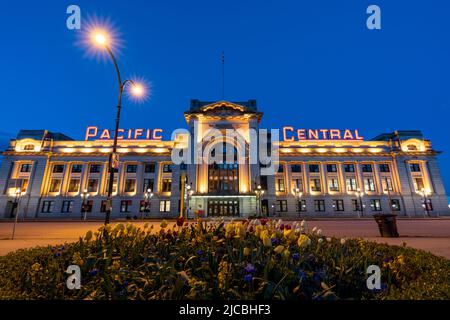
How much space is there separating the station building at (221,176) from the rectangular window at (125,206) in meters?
0.22

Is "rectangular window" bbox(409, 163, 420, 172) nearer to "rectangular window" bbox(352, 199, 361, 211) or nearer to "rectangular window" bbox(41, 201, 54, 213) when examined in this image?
"rectangular window" bbox(352, 199, 361, 211)

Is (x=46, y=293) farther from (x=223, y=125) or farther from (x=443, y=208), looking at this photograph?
(x=443, y=208)

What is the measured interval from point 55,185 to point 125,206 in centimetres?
1772

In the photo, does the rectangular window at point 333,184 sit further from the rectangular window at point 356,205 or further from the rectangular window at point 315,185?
the rectangular window at point 356,205

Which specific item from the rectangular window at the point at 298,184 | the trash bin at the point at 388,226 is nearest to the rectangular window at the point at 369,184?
the rectangular window at the point at 298,184

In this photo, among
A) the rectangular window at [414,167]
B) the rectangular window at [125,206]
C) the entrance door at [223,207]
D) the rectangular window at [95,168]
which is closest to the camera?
the entrance door at [223,207]

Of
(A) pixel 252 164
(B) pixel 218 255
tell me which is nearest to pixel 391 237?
(B) pixel 218 255

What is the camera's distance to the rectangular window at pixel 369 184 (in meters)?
51.6

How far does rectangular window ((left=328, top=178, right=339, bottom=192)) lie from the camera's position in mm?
51469

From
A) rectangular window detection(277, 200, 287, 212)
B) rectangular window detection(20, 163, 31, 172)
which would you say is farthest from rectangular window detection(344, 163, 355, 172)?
rectangular window detection(20, 163, 31, 172)

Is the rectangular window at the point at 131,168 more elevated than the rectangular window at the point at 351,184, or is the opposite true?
the rectangular window at the point at 131,168

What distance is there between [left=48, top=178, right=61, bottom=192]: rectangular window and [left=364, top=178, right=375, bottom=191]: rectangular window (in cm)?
7142

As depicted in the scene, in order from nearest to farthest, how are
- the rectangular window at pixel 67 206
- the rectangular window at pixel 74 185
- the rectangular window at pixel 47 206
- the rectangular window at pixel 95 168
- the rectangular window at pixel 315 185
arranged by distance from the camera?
the rectangular window at pixel 47 206
the rectangular window at pixel 67 206
the rectangular window at pixel 74 185
the rectangular window at pixel 95 168
the rectangular window at pixel 315 185
